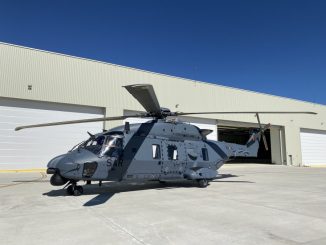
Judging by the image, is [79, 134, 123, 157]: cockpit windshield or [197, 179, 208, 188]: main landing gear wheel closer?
[79, 134, 123, 157]: cockpit windshield

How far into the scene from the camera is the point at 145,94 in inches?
332

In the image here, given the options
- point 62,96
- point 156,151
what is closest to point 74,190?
point 156,151

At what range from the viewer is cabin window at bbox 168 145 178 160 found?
39.4 ft

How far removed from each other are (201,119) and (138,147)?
61.1 feet

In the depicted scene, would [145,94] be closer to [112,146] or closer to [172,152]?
[112,146]

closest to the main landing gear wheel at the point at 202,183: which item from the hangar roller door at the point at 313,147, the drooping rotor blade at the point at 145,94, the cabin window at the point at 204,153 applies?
the cabin window at the point at 204,153

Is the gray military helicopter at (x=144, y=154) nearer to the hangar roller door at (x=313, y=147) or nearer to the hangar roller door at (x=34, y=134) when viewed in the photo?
the hangar roller door at (x=34, y=134)

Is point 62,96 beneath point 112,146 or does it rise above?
above

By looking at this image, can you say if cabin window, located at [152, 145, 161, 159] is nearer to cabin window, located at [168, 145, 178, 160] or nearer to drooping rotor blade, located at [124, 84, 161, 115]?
cabin window, located at [168, 145, 178, 160]

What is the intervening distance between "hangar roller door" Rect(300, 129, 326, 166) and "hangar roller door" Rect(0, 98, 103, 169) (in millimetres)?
28465

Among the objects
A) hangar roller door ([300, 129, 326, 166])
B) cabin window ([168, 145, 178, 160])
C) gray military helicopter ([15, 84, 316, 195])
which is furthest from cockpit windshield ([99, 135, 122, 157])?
hangar roller door ([300, 129, 326, 166])

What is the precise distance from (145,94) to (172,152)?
168 inches

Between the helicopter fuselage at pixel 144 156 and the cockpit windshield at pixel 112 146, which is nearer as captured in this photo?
the helicopter fuselage at pixel 144 156

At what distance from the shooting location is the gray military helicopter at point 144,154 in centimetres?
908
